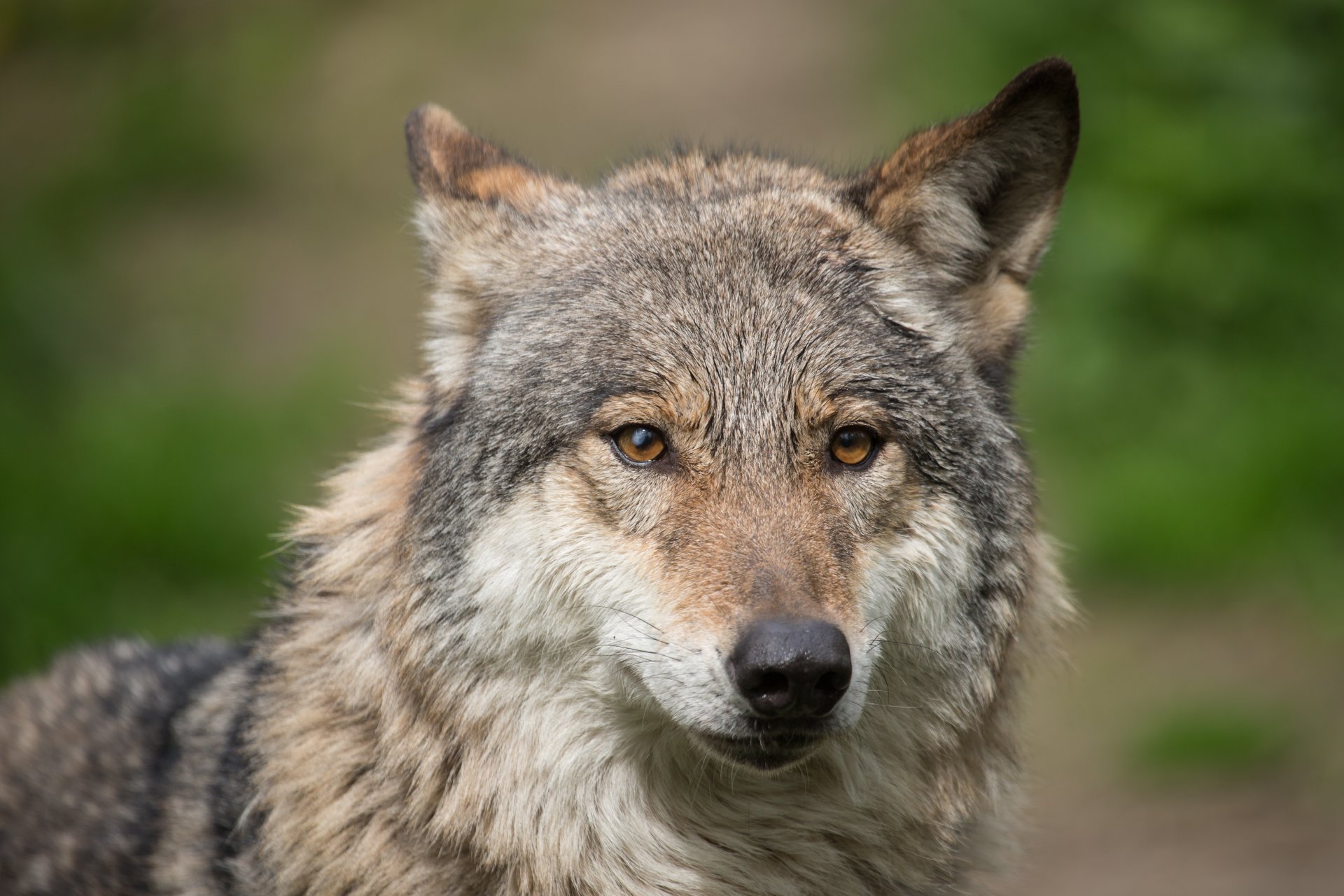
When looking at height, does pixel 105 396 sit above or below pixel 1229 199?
below

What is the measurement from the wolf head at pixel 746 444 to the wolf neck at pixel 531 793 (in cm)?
8

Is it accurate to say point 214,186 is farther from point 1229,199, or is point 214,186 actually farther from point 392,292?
point 1229,199

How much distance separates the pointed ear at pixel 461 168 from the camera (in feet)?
12.0

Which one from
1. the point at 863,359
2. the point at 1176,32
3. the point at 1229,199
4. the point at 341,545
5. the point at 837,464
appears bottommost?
the point at 341,545

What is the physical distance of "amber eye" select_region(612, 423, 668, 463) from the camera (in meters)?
3.22

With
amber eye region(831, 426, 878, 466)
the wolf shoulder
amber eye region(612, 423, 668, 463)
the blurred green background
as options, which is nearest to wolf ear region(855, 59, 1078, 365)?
amber eye region(831, 426, 878, 466)

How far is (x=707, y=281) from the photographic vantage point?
3.38 meters

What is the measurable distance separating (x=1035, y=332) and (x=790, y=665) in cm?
409

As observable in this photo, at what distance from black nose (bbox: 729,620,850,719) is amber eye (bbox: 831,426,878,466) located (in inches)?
21.7

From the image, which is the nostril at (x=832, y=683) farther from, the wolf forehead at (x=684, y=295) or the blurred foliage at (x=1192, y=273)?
the blurred foliage at (x=1192, y=273)

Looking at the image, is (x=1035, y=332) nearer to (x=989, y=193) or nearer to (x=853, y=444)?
(x=989, y=193)

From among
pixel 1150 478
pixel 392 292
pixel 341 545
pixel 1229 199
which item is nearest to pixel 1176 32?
pixel 1229 199

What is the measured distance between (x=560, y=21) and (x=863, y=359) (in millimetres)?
9834

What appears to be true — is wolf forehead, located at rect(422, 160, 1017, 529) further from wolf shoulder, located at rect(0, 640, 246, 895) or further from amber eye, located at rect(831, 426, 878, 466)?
wolf shoulder, located at rect(0, 640, 246, 895)
